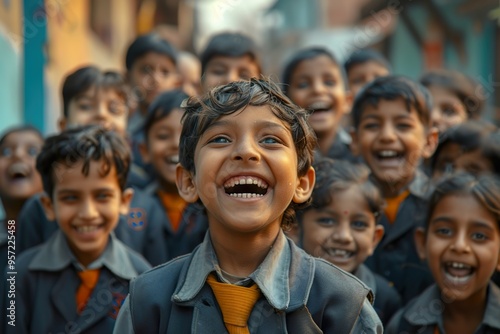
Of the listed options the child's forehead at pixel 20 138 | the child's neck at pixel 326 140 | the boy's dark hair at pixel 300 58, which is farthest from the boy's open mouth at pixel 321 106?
the child's forehead at pixel 20 138

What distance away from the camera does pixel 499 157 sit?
405cm

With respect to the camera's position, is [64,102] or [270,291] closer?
[270,291]

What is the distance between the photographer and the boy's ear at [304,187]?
262 cm

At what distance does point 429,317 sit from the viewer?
329 centimetres

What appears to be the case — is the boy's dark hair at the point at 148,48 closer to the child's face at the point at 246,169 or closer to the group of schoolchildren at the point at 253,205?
the group of schoolchildren at the point at 253,205

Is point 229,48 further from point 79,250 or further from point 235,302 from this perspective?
point 235,302

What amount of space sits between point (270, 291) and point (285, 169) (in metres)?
0.37

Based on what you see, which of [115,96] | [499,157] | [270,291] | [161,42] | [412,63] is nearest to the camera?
[270,291]

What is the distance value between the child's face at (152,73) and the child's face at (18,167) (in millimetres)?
1342

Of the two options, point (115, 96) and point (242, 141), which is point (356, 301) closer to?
point (242, 141)

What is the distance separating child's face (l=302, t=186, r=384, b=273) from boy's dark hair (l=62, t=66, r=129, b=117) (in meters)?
1.87

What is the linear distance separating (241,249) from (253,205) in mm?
191

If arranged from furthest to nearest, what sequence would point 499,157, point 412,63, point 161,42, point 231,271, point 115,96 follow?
point 412,63 → point 161,42 → point 115,96 → point 499,157 → point 231,271

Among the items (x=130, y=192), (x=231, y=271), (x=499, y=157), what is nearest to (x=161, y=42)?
(x=130, y=192)
